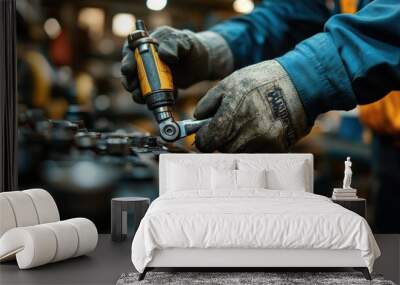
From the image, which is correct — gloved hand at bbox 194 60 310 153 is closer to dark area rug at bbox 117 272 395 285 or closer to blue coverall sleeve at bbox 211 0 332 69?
A: blue coverall sleeve at bbox 211 0 332 69

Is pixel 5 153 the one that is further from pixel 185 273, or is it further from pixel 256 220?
pixel 256 220

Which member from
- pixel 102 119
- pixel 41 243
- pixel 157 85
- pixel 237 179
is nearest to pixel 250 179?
pixel 237 179

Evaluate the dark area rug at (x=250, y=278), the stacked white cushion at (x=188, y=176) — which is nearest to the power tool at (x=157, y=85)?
the stacked white cushion at (x=188, y=176)

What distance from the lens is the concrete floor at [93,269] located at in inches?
160

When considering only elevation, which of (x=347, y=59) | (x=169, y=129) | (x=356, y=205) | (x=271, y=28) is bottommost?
(x=356, y=205)

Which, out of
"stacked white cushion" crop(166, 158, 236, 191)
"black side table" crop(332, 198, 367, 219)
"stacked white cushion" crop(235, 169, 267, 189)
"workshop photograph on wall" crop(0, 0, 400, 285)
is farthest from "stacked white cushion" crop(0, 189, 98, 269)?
"black side table" crop(332, 198, 367, 219)

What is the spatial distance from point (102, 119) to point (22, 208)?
1390 mm

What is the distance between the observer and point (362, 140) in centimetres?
569

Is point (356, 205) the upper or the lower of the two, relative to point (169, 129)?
lower

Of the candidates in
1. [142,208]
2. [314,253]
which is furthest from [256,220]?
[142,208]

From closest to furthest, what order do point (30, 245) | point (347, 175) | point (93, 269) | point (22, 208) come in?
point (30, 245) → point (93, 269) → point (22, 208) → point (347, 175)

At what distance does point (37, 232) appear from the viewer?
167 inches

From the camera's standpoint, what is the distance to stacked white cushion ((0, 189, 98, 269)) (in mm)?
4238

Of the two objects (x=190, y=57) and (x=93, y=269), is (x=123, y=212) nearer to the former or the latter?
(x=93, y=269)
